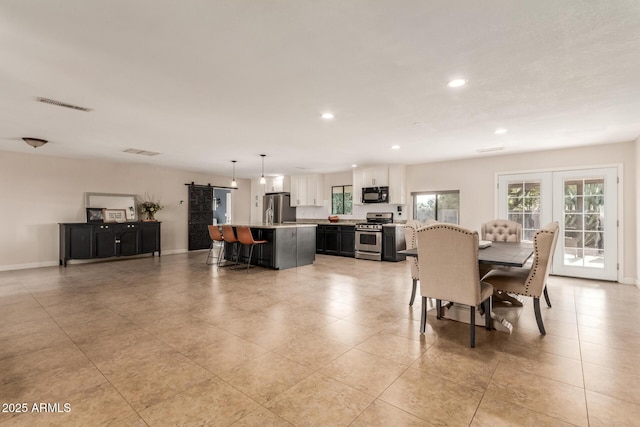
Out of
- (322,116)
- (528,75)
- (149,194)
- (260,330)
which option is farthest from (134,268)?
(528,75)

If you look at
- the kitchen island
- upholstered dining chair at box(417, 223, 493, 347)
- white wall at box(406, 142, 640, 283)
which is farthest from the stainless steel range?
upholstered dining chair at box(417, 223, 493, 347)

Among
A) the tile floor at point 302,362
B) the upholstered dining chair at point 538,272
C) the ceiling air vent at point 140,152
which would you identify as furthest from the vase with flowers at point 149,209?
the upholstered dining chair at point 538,272

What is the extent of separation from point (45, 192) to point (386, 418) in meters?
8.09

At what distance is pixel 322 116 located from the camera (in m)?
3.83

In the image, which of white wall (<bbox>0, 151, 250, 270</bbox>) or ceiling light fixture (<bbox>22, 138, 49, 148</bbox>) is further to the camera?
white wall (<bbox>0, 151, 250, 270</bbox>)

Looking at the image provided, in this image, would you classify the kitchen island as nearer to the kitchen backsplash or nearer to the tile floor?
the tile floor

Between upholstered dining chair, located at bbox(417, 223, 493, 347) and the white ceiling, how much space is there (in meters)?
1.40

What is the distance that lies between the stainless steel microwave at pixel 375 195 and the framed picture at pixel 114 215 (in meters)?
5.96

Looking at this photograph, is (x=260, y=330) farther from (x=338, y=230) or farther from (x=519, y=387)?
(x=338, y=230)

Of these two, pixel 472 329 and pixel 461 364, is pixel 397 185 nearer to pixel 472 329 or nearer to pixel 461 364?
pixel 472 329

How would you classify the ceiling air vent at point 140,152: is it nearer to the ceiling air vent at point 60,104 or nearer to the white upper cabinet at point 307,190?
the ceiling air vent at point 60,104

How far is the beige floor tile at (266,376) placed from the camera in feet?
6.42

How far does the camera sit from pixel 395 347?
260cm

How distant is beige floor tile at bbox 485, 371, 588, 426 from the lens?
1.74m
